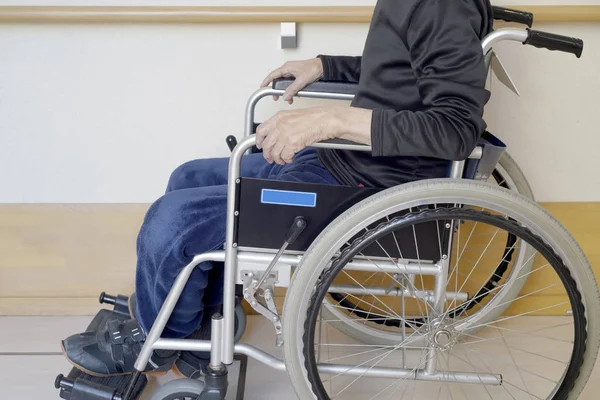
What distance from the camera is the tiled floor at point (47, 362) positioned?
145 cm

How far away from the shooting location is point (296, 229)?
3.42 ft

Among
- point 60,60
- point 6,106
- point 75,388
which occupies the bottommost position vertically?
point 75,388

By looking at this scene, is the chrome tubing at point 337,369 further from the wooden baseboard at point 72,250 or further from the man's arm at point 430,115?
the wooden baseboard at point 72,250

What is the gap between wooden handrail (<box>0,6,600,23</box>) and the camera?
1468 millimetres

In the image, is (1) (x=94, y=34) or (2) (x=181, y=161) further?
(2) (x=181, y=161)

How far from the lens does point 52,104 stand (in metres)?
1.60

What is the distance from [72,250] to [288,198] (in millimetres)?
931

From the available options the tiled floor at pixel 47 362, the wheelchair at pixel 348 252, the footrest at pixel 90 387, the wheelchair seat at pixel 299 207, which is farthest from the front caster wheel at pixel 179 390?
the wheelchair seat at pixel 299 207

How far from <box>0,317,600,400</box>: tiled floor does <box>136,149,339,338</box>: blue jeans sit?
13.7 inches

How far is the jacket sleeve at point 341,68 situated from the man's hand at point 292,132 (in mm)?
389

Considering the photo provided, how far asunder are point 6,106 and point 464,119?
4.00 feet

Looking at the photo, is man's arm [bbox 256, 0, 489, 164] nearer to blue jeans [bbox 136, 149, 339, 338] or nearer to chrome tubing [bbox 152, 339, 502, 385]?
blue jeans [bbox 136, 149, 339, 338]

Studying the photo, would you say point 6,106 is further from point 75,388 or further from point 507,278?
point 507,278

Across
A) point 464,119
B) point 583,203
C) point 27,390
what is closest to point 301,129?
point 464,119
